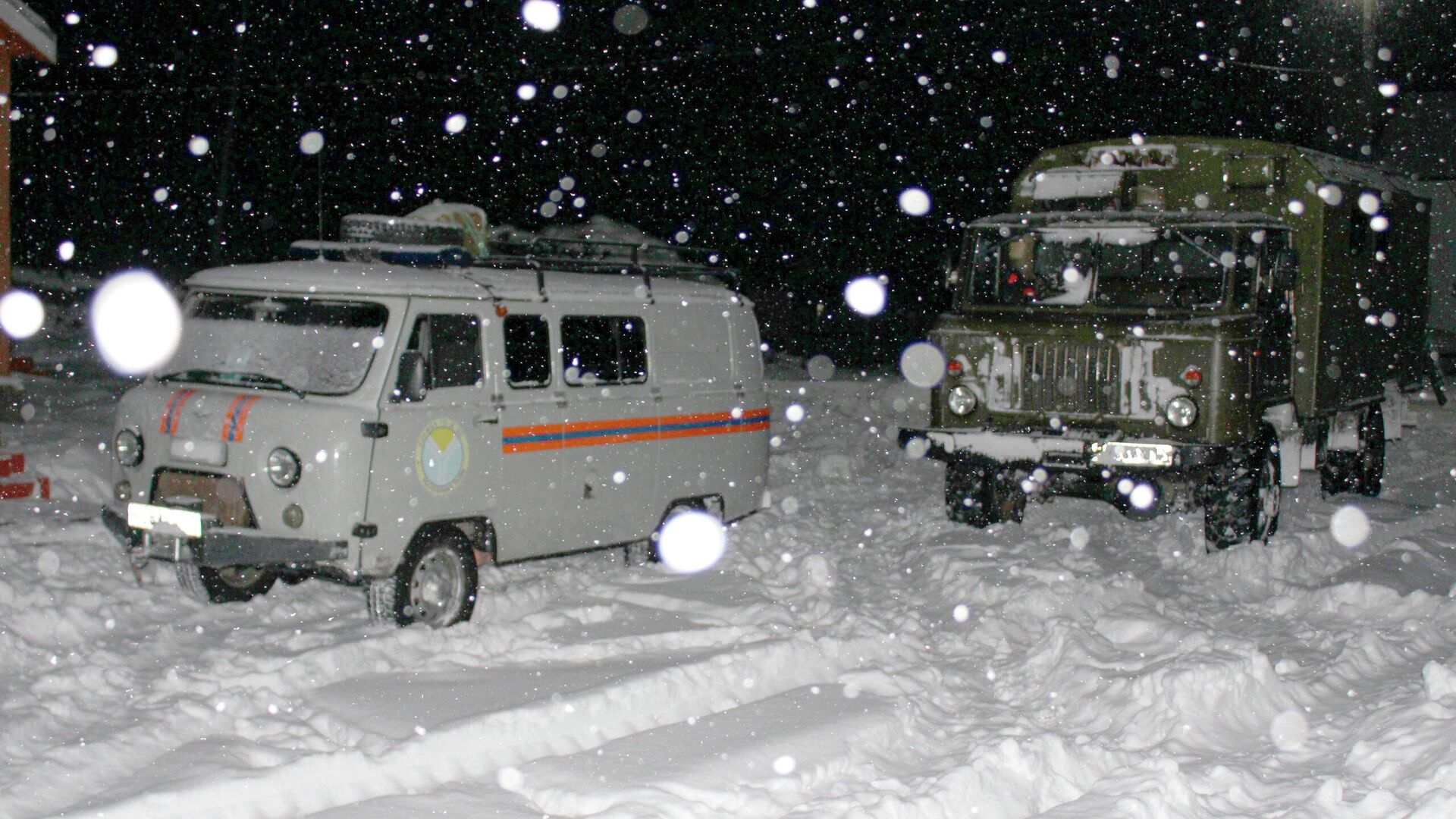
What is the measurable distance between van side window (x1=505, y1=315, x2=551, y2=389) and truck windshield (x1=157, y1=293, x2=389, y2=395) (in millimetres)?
979

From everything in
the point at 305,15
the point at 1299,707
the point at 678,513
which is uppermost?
the point at 305,15

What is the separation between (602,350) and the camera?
30.7ft

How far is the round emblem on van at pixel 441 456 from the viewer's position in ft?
25.7

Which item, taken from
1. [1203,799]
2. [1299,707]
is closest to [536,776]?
[1203,799]

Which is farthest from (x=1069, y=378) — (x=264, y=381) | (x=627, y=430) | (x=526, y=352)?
(x=264, y=381)

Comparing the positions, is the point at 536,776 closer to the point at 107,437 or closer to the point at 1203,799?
the point at 1203,799

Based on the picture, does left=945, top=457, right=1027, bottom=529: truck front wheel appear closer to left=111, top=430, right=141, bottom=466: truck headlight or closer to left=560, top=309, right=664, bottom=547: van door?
left=560, top=309, right=664, bottom=547: van door

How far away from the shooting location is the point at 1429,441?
18969 mm

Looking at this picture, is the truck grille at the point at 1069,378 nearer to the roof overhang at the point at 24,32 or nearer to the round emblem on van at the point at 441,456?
the round emblem on van at the point at 441,456

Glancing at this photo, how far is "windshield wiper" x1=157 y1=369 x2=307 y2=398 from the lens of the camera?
7660mm

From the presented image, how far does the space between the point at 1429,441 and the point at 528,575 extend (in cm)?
1465

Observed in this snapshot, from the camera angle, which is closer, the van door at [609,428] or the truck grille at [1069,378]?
the van door at [609,428]

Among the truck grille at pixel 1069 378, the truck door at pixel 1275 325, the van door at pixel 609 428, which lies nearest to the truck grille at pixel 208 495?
the van door at pixel 609 428

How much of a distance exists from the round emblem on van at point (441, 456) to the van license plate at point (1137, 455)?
5.15 meters
